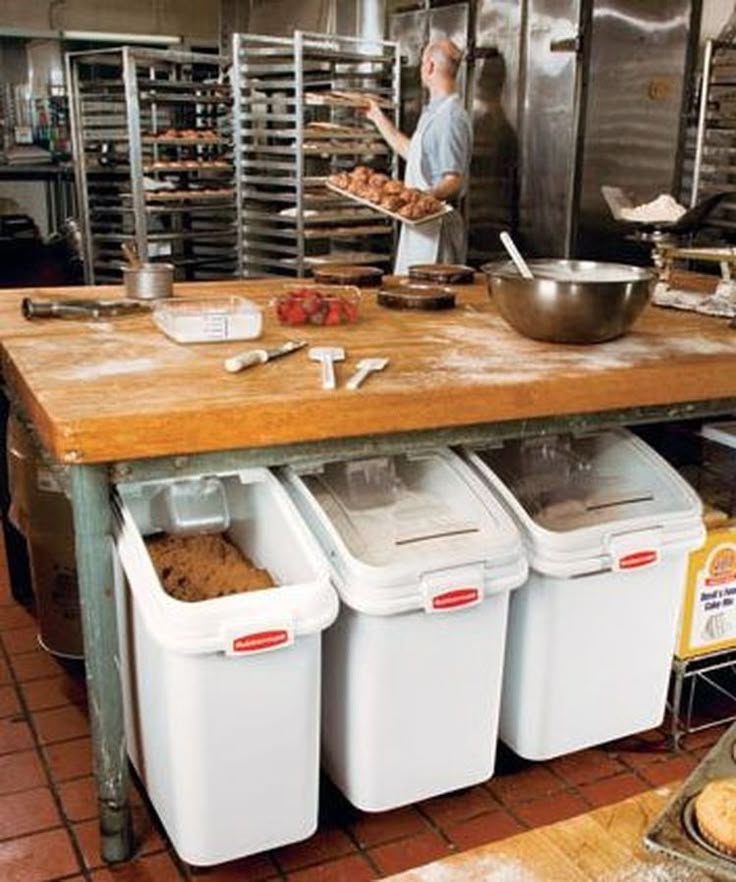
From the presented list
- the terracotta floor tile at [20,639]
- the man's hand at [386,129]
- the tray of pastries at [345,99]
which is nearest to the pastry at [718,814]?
the terracotta floor tile at [20,639]

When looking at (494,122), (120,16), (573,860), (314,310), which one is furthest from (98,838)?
(120,16)

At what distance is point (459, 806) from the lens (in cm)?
221

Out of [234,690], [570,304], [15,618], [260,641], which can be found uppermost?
[570,304]

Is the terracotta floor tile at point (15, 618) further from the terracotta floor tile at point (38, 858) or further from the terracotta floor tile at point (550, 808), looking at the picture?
the terracotta floor tile at point (550, 808)

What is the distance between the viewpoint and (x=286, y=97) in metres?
5.89

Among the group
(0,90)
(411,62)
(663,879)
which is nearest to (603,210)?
(411,62)

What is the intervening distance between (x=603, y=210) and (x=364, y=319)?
10.4ft

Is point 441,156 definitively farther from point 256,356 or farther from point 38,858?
point 38,858

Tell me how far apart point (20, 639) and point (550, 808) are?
1.66 meters

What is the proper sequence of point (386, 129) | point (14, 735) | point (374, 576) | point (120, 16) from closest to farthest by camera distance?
1. point (374, 576)
2. point (14, 735)
3. point (386, 129)
4. point (120, 16)

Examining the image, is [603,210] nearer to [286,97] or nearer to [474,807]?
[286,97]

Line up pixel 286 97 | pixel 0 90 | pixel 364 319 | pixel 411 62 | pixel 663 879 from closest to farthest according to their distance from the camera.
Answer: pixel 663 879, pixel 364 319, pixel 286 97, pixel 411 62, pixel 0 90

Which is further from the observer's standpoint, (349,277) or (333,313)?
(349,277)

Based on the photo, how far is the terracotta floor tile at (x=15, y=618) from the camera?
304 centimetres
